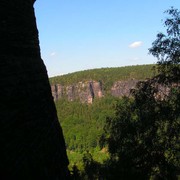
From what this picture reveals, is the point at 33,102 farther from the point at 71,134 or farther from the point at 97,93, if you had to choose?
the point at 97,93

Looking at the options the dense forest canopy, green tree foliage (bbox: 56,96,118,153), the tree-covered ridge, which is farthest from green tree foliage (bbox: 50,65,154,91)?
the dense forest canopy

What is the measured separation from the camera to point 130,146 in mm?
15891

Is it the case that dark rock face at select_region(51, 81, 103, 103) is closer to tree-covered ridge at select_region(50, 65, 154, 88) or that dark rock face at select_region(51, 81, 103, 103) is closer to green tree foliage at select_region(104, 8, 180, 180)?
tree-covered ridge at select_region(50, 65, 154, 88)

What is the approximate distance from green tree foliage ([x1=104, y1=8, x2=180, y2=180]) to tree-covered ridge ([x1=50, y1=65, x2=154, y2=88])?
141 m

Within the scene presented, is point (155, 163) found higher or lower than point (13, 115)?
lower

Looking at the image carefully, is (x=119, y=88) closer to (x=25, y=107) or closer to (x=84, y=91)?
(x=84, y=91)

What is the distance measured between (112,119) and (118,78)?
14821 centimetres

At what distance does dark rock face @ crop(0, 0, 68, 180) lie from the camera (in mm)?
3590

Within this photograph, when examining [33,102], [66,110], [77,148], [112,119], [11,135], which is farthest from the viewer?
[66,110]

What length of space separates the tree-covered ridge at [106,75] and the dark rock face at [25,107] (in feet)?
500

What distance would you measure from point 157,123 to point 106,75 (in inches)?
6367

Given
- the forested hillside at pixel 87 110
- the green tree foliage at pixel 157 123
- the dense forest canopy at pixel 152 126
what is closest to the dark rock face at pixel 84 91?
the forested hillside at pixel 87 110

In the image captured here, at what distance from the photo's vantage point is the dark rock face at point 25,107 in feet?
11.8

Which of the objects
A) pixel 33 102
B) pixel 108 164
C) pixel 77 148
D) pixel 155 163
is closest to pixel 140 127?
pixel 155 163
